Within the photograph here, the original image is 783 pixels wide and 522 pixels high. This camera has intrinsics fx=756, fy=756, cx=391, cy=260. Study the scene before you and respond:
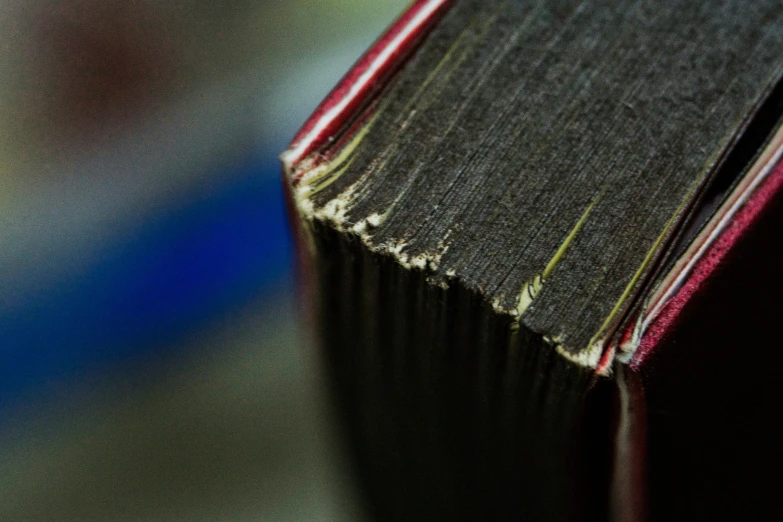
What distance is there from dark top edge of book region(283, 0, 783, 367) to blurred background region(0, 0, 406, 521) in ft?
1.22

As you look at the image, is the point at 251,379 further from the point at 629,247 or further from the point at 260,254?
the point at 629,247

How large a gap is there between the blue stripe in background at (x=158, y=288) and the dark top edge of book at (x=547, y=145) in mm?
378

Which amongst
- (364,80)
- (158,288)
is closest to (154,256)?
(158,288)

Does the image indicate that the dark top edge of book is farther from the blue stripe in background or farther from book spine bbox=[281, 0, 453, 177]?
the blue stripe in background

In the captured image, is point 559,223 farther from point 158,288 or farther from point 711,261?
point 158,288

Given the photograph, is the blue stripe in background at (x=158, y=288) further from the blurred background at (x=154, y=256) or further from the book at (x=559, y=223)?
the book at (x=559, y=223)

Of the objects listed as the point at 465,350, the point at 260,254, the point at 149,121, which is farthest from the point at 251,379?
the point at 465,350

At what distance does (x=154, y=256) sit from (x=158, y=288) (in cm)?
3

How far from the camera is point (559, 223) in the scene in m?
0.21

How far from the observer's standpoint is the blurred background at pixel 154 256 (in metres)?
0.58

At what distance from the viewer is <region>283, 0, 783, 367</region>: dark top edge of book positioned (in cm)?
20

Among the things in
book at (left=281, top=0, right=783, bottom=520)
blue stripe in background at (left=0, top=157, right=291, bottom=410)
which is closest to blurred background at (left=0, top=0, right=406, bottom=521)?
blue stripe in background at (left=0, top=157, right=291, bottom=410)

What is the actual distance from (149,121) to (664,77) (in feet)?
1.77

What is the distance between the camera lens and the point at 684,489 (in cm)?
23
